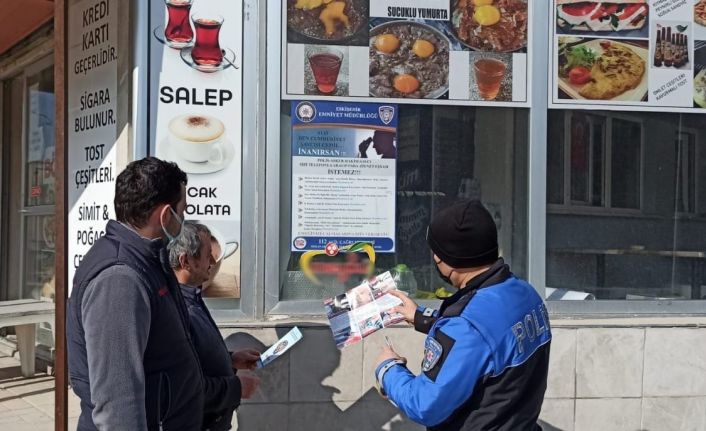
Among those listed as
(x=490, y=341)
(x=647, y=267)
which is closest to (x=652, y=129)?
(x=647, y=267)

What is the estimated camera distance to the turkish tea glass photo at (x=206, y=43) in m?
4.17

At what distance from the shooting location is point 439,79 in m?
4.52

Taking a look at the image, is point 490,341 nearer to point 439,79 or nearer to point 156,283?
point 156,283

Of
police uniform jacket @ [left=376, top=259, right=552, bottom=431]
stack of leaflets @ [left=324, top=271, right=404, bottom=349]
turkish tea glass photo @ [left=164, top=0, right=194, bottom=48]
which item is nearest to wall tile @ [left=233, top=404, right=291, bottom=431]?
stack of leaflets @ [left=324, top=271, right=404, bottom=349]

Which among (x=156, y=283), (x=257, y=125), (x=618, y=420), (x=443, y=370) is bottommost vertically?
(x=618, y=420)

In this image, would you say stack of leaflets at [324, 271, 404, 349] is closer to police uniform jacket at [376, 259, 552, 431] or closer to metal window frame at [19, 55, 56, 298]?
police uniform jacket at [376, 259, 552, 431]

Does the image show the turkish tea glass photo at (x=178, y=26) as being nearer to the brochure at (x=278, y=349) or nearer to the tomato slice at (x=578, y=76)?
the brochure at (x=278, y=349)

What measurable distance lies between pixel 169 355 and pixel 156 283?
234mm

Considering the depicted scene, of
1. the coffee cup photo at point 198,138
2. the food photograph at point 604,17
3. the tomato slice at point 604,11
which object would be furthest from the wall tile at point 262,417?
the tomato slice at point 604,11

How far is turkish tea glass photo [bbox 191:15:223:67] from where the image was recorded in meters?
4.17

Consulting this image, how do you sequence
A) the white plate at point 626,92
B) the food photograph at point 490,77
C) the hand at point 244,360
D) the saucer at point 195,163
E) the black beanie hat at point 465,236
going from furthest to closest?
the white plate at point 626,92, the food photograph at point 490,77, the saucer at point 195,163, the hand at point 244,360, the black beanie hat at point 465,236

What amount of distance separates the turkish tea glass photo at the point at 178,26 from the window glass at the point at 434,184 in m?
0.69

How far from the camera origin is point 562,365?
4.44m

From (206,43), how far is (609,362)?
10.5 feet
